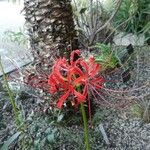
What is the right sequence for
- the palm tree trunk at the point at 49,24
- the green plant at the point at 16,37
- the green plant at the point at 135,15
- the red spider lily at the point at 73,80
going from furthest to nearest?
the green plant at the point at 135,15 < the green plant at the point at 16,37 < the palm tree trunk at the point at 49,24 < the red spider lily at the point at 73,80

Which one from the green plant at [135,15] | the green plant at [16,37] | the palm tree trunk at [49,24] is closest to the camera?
the palm tree trunk at [49,24]

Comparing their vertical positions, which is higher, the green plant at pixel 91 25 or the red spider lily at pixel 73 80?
the red spider lily at pixel 73 80

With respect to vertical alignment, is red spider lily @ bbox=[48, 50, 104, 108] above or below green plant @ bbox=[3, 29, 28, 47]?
above

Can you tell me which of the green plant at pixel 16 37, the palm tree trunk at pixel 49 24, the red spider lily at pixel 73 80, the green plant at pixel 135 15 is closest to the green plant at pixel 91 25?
the green plant at pixel 135 15

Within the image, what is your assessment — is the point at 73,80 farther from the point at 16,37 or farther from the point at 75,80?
the point at 16,37

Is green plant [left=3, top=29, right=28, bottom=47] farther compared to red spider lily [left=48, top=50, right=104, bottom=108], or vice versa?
green plant [left=3, top=29, right=28, bottom=47]

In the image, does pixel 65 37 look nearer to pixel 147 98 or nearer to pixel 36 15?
pixel 36 15

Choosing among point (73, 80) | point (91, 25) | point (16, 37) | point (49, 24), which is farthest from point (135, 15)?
point (73, 80)

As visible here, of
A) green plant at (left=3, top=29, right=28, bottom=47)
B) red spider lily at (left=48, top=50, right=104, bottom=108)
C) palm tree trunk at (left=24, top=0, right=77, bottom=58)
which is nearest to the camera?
red spider lily at (left=48, top=50, right=104, bottom=108)

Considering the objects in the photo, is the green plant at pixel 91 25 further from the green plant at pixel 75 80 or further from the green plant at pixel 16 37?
the green plant at pixel 75 80

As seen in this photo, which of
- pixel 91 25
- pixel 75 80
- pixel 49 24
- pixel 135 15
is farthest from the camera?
pixel 135 15

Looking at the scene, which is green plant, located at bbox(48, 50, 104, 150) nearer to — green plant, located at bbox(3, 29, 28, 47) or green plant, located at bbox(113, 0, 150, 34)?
green plant, located at bbox(3, 29, 28, 47)

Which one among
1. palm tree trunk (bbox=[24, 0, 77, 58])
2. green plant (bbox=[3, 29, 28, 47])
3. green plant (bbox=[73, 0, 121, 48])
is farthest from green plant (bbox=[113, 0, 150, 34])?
palm tree trunk (bbox=[24, 0, 77, 58])

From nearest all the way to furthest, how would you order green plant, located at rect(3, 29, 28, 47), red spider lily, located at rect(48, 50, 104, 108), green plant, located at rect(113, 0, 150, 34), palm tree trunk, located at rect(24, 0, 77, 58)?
red spider lily, located at rect(48, 50, 104, 108) → palm tree trunk, located at rect(24, 0, 77, 58) → green plant, located at rect(3, 29, 28, 47) → green plant, located at rect(113, 0, 150, 34)
